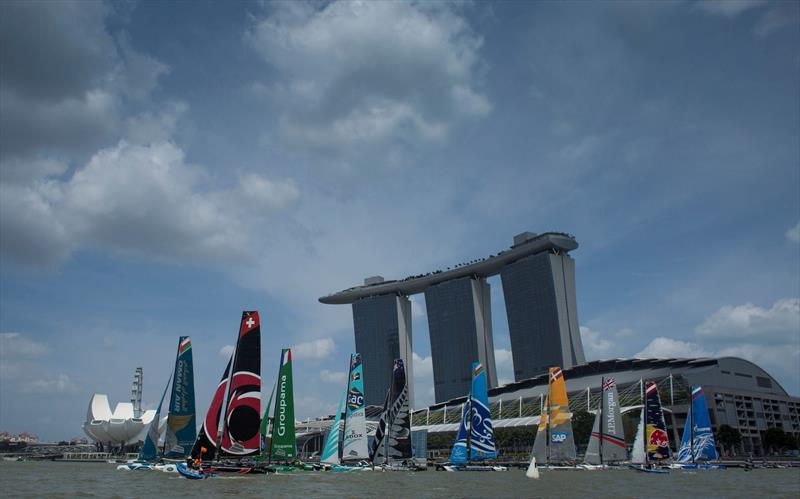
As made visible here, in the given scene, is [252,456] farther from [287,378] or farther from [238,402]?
[287,378]

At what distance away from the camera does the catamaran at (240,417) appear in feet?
173

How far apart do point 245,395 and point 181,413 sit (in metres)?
9.60

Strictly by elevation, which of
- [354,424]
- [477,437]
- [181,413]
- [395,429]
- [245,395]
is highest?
[245,395]

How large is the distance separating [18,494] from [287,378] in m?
27.7

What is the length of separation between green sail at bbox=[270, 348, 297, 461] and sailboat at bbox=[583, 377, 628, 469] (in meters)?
38.9

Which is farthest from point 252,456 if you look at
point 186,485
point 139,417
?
point 139,417

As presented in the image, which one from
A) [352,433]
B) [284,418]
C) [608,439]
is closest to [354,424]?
[352,433]

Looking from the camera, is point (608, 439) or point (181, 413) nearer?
point (181, 413)

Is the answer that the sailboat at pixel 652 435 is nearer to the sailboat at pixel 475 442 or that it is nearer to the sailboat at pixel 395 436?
the sailboat at pixel 475 442

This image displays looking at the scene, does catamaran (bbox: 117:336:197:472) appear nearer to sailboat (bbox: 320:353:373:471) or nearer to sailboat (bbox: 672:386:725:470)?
sailboat (bbox: 320:353:373:471)

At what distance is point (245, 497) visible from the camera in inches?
1463

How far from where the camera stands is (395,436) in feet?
237

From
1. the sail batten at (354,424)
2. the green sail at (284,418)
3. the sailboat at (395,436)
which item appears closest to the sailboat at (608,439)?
the sailboat at (395,436)

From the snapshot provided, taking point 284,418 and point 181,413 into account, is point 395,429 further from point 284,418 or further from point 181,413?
point 181,413
